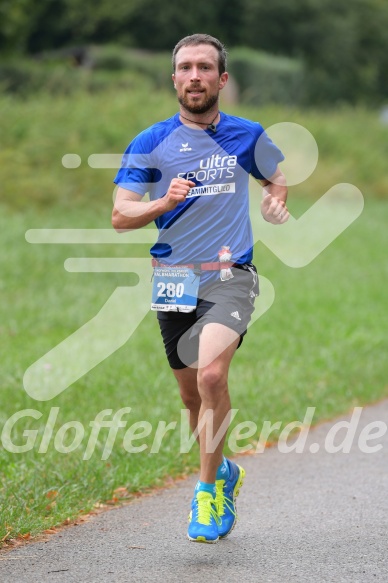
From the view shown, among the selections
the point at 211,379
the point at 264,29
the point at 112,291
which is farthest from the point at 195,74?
the point at 264,29

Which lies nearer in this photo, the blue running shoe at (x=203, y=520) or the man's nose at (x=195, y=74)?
the blue running shoe at (x=203, y=520)

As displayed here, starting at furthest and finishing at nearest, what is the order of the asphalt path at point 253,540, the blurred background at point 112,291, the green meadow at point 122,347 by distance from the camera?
the blurred background at point 112,291, the green meadow at point 122,347, the asphalt path at point 253,540

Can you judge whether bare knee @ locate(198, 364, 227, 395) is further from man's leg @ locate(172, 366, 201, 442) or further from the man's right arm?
the man's right arm

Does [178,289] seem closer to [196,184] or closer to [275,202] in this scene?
[196,184]

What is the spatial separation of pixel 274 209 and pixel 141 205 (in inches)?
25.6

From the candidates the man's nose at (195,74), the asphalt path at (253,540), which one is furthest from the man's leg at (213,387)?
the man's nose at (195,74)

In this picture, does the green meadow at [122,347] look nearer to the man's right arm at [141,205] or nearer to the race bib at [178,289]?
the race bib at [178,289]

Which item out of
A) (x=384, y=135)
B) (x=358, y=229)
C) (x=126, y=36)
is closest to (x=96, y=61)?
(x=126, y=36)

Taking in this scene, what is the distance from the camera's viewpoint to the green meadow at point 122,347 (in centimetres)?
695

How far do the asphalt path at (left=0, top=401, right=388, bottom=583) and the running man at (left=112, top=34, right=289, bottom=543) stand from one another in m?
0.30

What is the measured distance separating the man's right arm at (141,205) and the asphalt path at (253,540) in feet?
4.95

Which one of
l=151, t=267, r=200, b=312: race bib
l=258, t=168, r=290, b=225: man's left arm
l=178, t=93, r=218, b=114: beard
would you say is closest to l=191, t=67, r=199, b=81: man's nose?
l=178, t=93, r=218, b=114: beard

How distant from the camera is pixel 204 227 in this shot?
5.48m

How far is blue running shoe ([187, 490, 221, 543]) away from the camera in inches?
203
